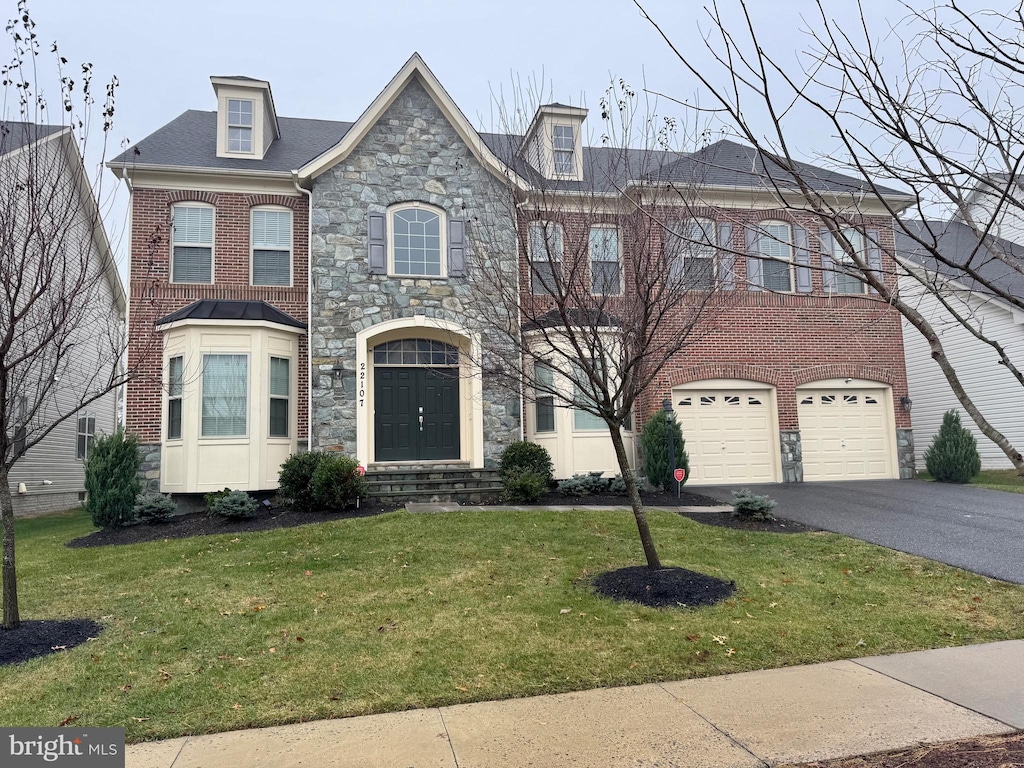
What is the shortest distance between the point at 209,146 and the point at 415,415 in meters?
6.99

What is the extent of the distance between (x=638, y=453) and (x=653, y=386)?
1.41 m

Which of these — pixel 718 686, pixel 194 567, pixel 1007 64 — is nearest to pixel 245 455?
pixel 194 567

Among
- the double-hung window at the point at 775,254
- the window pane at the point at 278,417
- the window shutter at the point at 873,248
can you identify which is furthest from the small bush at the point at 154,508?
the double-hung window at the point at 775,254

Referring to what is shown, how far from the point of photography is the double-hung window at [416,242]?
1217 cm

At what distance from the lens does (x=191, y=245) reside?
40.2ft

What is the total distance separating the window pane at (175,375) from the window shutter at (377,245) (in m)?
3.67

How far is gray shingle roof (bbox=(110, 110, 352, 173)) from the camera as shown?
487 inches

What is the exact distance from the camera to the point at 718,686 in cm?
416

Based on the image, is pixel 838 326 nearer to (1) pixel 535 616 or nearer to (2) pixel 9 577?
(1) pixel 535 616

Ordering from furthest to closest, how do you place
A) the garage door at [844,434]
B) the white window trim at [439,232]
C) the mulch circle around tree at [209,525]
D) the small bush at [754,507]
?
the garage door at [844,434]
the white window trim at [439,232]
the mulch circle around tree at [209,525]
the small bush at [754,507]

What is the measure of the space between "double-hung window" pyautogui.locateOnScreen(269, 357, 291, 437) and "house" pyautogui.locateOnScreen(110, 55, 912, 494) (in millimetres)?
40

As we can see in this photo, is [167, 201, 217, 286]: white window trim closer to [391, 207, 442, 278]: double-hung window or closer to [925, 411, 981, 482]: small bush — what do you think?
[391, 207, 442, 278]: double-hung window

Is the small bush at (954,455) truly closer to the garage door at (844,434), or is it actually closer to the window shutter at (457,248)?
the garage door at (844,434)

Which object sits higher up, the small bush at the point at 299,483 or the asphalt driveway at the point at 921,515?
the small bush at the point at 299,483
